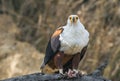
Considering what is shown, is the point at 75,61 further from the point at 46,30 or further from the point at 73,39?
the point at 46,30

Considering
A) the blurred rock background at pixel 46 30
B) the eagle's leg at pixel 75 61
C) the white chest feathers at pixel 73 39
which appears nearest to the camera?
the white chest feathers at pixel 73 39

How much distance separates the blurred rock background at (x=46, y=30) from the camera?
640 cm

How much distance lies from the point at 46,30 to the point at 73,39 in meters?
3.64

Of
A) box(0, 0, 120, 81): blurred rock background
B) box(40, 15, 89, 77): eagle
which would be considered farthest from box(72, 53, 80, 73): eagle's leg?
box(0, 0, 120, 81): blurred rock background

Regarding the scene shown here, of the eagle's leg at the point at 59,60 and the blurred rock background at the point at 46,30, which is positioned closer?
the eagle's leg at the point at 59,60

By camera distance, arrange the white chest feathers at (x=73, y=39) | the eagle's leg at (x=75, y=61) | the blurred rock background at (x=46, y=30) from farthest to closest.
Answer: the blurred rock background at (x=46, y=30) < the eagle's leg at (x=75, y=61) < the white chest feathers at (x=73, y=39)

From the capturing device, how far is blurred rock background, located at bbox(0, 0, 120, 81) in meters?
6.40

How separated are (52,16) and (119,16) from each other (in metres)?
0.80

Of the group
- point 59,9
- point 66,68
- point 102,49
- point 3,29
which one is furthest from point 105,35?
point 66,68

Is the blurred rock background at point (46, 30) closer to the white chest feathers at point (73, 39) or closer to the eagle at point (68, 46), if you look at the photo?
the eagle at point (68, 46)

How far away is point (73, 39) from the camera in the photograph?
11.0ft

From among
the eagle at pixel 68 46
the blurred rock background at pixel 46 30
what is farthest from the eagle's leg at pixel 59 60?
the blurred rock background at pixel 46 30

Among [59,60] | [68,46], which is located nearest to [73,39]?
[68,46]

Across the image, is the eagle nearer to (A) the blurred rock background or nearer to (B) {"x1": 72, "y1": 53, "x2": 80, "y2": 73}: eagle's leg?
(B) {"x1": 72, "y1": 53, "x2": 80, "y2": 73}: eagle's leg
